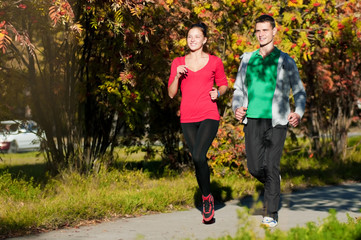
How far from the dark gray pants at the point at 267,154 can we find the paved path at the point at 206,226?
0.31 meters

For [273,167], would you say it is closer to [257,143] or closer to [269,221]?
[257,143]

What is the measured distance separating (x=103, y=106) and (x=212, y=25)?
222 cm

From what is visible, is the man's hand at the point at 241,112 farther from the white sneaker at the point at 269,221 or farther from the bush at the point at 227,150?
the bush at the point at 227,150

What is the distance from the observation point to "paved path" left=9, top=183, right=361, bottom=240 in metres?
6.06

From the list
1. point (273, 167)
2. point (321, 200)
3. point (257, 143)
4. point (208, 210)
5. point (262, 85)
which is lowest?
point (321, 200)

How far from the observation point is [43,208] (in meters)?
6.57

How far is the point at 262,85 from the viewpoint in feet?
21.9

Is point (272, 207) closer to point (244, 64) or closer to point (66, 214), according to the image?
point (244, 64)

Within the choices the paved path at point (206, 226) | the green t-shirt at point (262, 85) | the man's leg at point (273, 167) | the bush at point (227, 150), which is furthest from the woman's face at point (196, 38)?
the bush at point (227, 150)

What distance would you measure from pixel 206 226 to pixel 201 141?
933 millimetres

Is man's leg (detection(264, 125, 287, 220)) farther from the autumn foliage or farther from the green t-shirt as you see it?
the autumn foliage

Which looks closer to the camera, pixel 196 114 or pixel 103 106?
pixel 196 114

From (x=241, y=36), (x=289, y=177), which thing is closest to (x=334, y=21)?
(x=241, y=36)

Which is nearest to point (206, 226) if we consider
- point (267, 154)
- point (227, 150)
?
point (267, 154)
